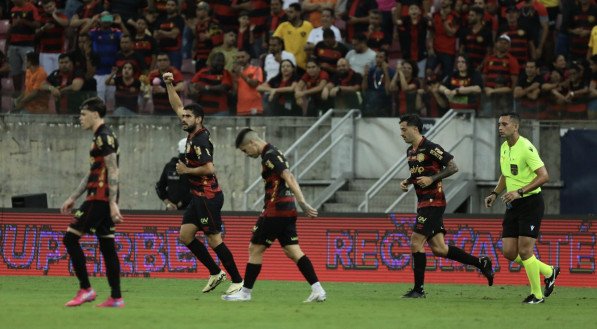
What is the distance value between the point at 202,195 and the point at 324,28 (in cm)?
882

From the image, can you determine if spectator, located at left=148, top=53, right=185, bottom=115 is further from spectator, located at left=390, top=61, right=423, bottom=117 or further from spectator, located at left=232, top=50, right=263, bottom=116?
spectator, located at left=390, top=61, right=423, bottom=117

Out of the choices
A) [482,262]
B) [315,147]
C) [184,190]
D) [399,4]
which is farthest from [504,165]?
[399,4]

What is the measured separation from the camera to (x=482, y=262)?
56.2ft

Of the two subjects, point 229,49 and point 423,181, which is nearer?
point 423,181

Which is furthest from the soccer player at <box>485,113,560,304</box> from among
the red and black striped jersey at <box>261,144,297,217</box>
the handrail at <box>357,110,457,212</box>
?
the handrail at <box>357,110,457,212</box>

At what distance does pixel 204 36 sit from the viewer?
26078mm

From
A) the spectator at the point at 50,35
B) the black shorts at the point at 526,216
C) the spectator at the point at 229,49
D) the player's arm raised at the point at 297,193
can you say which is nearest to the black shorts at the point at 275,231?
the player's arm raised at the point at 297,193

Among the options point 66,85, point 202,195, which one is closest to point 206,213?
point 202,195

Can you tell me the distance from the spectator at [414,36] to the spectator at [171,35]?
449 cm

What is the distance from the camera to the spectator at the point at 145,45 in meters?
25.8

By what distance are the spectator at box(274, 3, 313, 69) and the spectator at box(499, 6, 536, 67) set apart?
151 inches

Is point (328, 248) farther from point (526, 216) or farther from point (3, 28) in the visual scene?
point (3, 28)

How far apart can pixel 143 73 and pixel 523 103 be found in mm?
7278

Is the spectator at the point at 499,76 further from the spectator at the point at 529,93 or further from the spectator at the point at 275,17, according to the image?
the spectator at the point at 275,17
